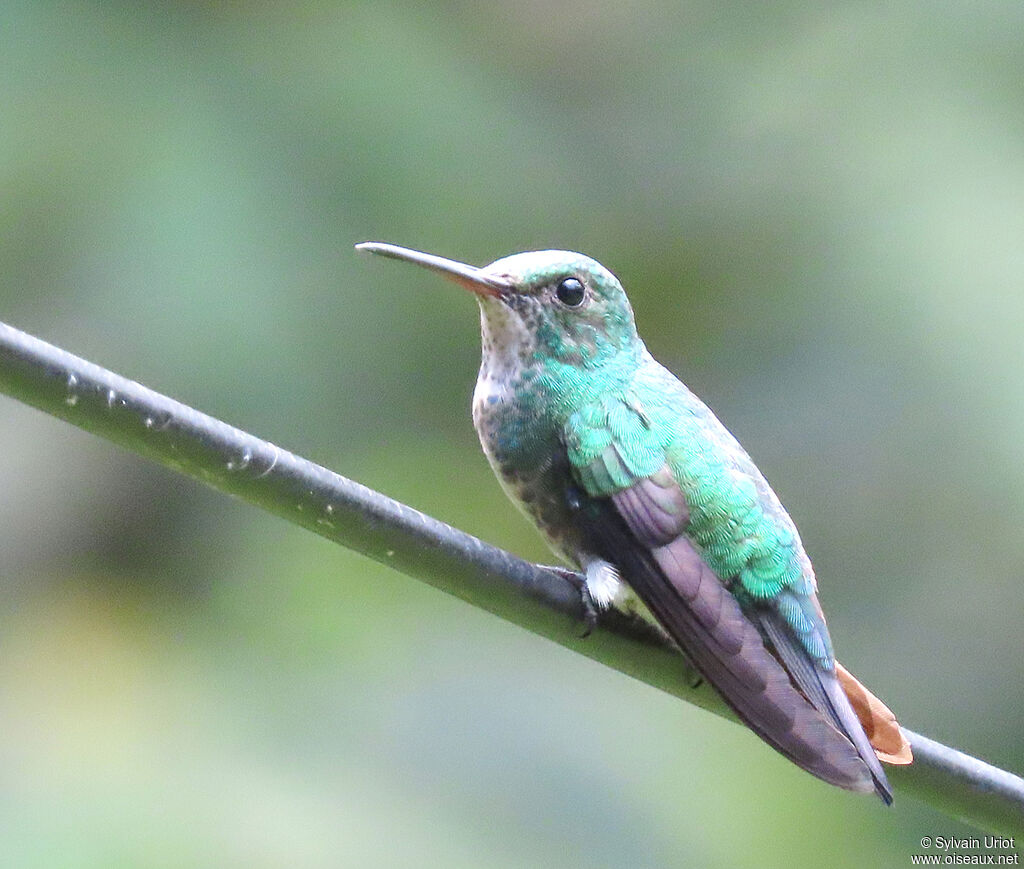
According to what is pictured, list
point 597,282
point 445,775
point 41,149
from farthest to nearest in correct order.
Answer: point 41,149
point 445,775
point 597,282

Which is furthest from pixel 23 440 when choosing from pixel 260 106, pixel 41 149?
pixel 260 106

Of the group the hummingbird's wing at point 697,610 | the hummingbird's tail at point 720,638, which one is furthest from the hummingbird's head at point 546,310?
the hummingbird's tail at point 720,638

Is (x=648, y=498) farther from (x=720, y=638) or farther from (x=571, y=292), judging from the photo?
(x=571, y=292)

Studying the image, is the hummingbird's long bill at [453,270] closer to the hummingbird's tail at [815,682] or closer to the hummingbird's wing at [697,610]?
the hummingbird's wing at [697,610]

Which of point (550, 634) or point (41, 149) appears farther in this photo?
point (41, 149)

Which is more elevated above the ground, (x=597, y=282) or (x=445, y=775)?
(x=597, y=282)

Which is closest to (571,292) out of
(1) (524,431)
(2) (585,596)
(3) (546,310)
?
(3) (546,310)

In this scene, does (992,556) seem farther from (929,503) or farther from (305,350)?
(305,350)
